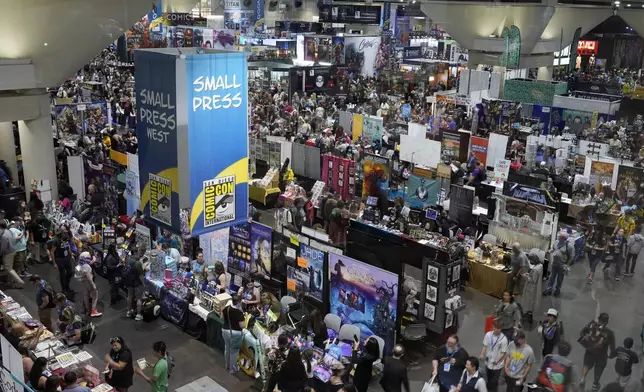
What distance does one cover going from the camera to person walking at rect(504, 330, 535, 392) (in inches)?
286

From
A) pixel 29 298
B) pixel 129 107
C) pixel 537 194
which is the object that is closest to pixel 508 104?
pixel 537 194

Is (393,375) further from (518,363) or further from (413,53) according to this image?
(413,53)

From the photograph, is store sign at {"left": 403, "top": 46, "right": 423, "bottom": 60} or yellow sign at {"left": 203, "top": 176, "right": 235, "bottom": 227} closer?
yellow sign at {"left": 203, "top": 176, "right": 235, "bottom": 227}

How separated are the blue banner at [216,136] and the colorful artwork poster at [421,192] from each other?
6823 mm

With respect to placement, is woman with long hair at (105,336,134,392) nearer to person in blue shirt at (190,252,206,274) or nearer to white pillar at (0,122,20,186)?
person in blue shirt at (190,252,206,274)

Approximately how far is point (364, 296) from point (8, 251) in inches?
246

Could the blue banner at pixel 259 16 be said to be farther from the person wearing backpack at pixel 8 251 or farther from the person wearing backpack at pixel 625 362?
the person wearing backpack at pixel 625 362

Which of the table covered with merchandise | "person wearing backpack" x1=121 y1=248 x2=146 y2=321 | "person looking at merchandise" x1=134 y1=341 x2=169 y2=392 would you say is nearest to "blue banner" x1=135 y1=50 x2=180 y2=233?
"person looking at merchandise" x1=134 y1=341 x2=169 y2=392

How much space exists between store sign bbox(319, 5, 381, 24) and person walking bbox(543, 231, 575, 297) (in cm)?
2421

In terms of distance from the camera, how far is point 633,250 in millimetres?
7047

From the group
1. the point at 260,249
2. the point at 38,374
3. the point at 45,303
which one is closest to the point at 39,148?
the point at 45,303

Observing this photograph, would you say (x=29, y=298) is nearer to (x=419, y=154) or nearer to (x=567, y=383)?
(x=567, y=383)

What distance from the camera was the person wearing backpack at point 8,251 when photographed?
10.6 m

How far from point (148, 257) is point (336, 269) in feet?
10.5
